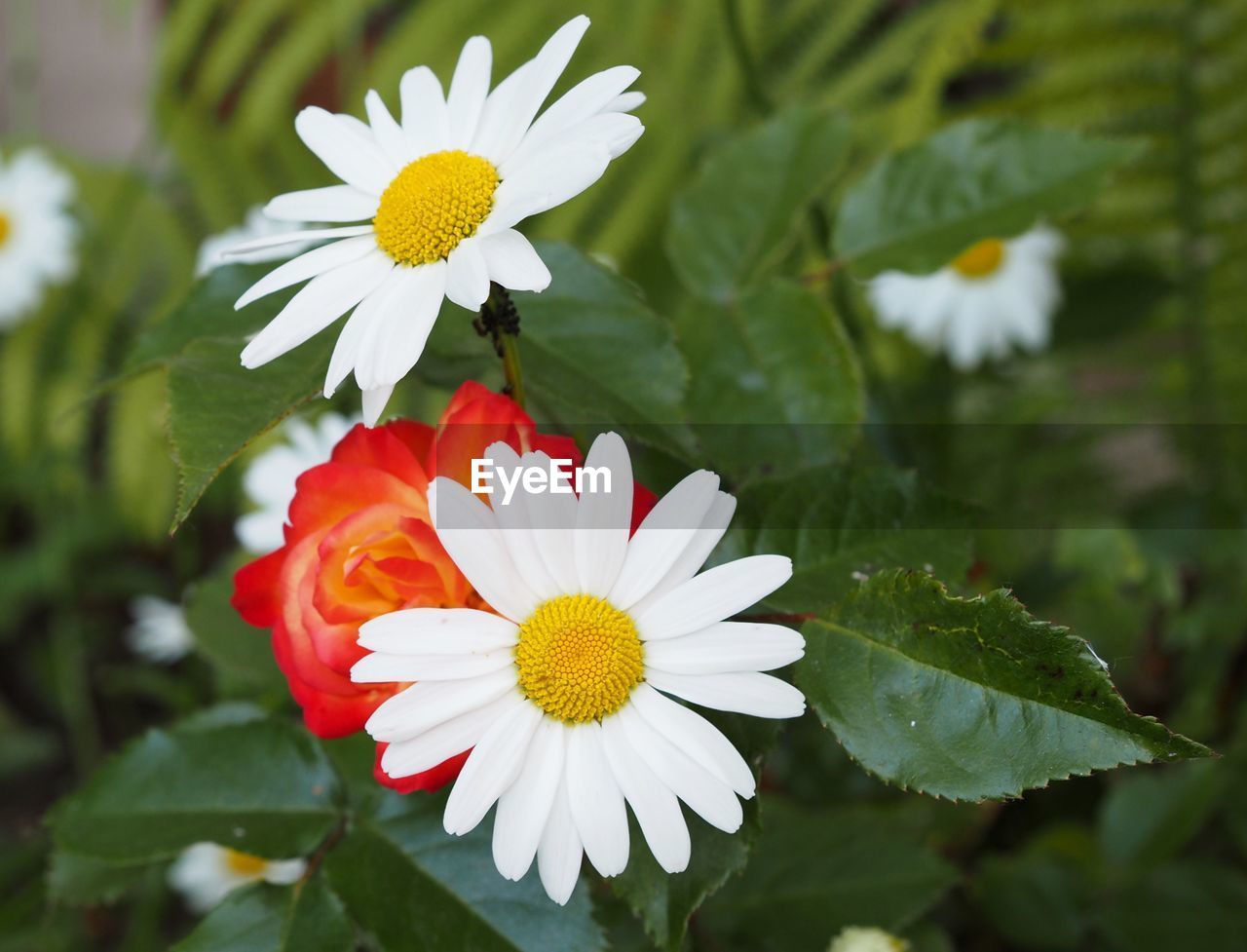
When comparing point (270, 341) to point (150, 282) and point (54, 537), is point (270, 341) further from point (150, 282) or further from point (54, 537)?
point (150, 282)

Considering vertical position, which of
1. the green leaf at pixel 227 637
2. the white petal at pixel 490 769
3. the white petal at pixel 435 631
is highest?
the white petal at pixel 435 631

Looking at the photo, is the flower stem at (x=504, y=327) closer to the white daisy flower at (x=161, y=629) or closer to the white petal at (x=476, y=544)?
the white petal at (x=476, y=544)

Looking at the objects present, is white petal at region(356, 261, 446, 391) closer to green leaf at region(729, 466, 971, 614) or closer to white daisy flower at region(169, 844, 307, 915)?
green leaf at region(729, 466, 971, 614)

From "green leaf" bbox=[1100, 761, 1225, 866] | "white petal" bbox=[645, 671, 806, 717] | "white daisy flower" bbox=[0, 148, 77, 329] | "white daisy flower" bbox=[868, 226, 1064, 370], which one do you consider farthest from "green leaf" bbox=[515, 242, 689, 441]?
"white daisy flower" bbox=[0, 148, 77, 329]

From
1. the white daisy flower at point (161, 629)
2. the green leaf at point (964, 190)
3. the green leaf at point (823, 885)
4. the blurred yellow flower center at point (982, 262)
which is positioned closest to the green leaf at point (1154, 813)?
the green leaf at point (823, 885)

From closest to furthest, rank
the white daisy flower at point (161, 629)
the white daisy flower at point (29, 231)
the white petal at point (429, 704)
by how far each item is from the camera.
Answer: the white petal at point (429, 704)
the white daisy flower at point (161, 629)
the white daisy flower at point (29, 231)

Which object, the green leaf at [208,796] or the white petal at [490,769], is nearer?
the white petal at [490,769]

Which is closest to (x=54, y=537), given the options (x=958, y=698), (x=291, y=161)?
(x=291, y=161)
